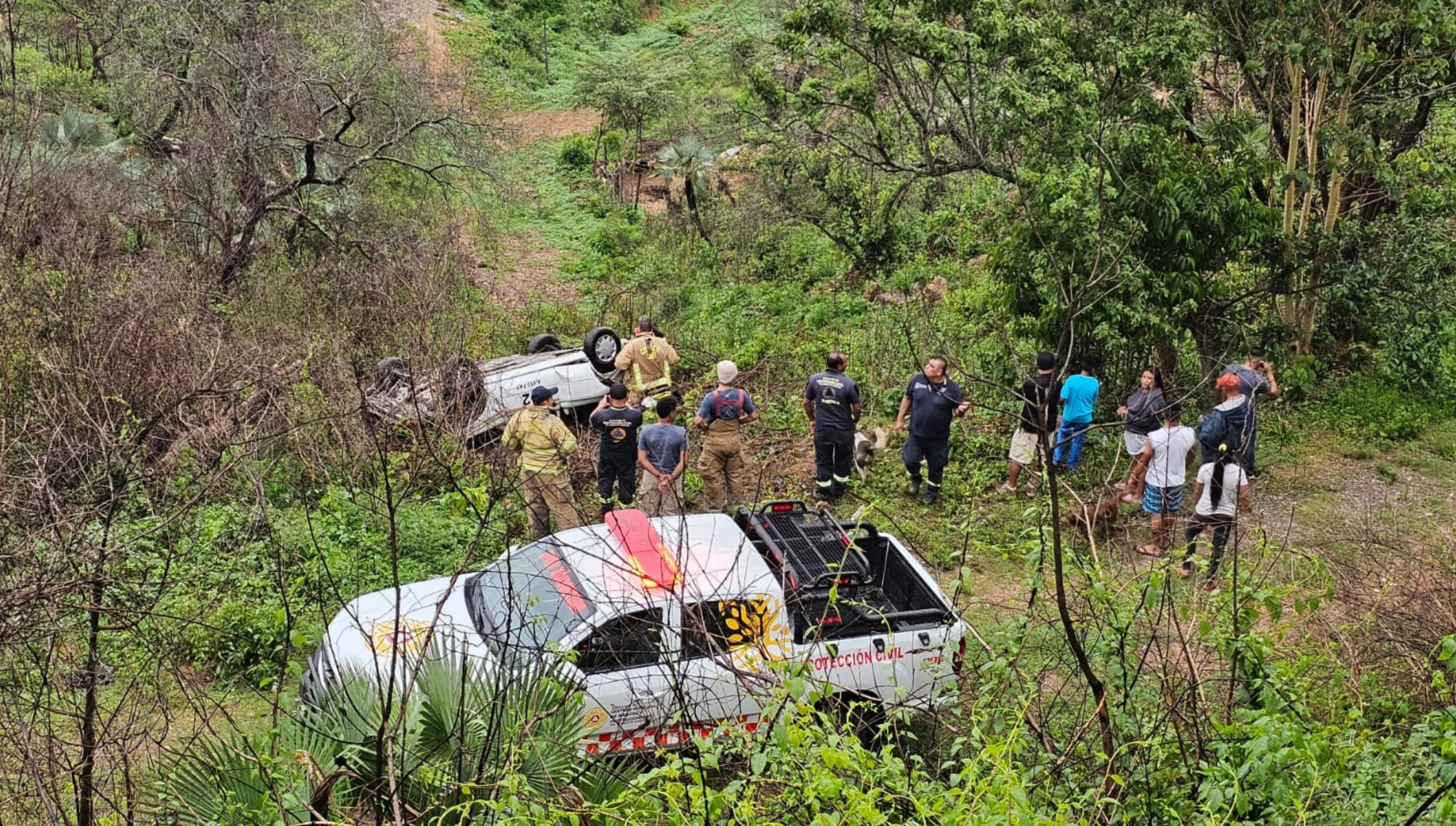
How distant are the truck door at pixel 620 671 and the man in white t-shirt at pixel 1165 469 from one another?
3.91 meters

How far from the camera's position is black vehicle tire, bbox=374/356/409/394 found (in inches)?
425

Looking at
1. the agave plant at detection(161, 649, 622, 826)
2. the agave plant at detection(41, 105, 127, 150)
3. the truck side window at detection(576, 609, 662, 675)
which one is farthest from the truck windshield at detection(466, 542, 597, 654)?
the agave plant at detection(41, 105, 127, 150)

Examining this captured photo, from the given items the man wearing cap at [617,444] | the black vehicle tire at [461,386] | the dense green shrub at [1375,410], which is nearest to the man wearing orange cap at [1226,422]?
the dense green shrub at [1375,410]

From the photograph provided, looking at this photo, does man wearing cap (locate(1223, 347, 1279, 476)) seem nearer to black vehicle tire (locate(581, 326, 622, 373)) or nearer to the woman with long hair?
the woman with long hair

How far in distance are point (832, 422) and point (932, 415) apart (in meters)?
0.81

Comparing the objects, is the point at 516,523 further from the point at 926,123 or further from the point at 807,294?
the point at 807,294

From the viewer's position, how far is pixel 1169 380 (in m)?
10.9

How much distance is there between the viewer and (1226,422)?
822 cm

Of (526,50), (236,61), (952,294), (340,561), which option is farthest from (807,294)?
(526,50)

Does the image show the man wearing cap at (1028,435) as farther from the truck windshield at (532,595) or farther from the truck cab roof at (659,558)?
the truck windshield at (532,595)

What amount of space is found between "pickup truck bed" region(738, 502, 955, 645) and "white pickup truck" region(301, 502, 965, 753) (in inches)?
0.5

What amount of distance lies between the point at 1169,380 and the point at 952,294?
446cm

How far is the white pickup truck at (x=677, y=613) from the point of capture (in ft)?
19.3

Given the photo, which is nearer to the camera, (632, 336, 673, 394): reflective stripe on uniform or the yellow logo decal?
the yellow logo decal
